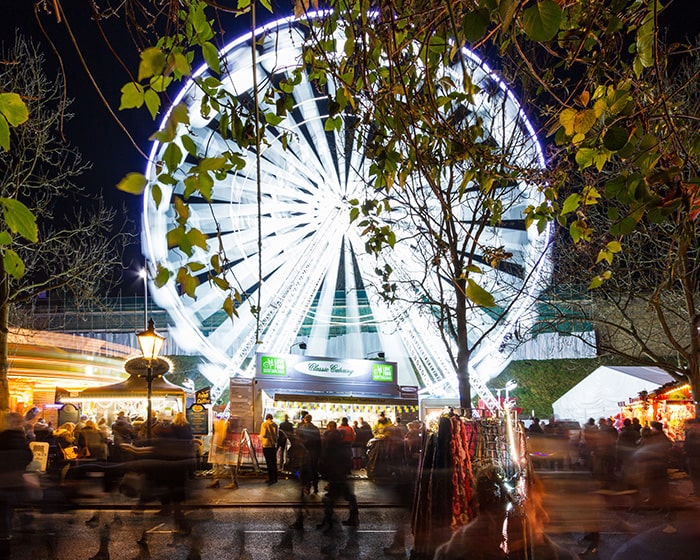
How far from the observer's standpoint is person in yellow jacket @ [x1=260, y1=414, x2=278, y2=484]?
13867mm

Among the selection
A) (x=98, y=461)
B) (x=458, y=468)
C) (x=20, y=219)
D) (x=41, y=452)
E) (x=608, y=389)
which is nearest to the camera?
(x=20, y=219)

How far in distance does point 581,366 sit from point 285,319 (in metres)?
20.2

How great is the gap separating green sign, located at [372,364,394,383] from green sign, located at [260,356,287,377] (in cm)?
343

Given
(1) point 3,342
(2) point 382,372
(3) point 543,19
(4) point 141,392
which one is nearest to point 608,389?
(2) point 382,372

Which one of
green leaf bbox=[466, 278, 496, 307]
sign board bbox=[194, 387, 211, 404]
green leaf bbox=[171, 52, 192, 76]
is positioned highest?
green leaf bbox=[171, 52, 192, 76]

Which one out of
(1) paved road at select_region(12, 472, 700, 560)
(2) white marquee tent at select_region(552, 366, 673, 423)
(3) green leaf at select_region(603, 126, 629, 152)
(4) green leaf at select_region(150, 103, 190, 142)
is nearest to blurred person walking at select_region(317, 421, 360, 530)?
(1) paved road at select_region(12, 472, 700, 560)

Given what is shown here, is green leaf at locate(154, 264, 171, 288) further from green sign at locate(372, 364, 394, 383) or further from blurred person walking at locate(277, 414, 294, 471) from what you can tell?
green sign at locate(372, 364, 394, 383)

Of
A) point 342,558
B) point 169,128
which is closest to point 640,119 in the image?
point 169,128

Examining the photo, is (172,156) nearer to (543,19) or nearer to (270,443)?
(543,19)

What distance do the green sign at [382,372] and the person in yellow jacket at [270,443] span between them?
7.66 meters

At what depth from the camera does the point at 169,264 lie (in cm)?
1686

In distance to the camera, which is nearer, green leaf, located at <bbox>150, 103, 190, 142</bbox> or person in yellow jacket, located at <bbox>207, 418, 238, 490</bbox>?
green leaf, located at <bbox>150, 103, 190, 142</bbox>

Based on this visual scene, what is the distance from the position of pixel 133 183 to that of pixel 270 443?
12867 mm

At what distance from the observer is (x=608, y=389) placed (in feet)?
73.2
